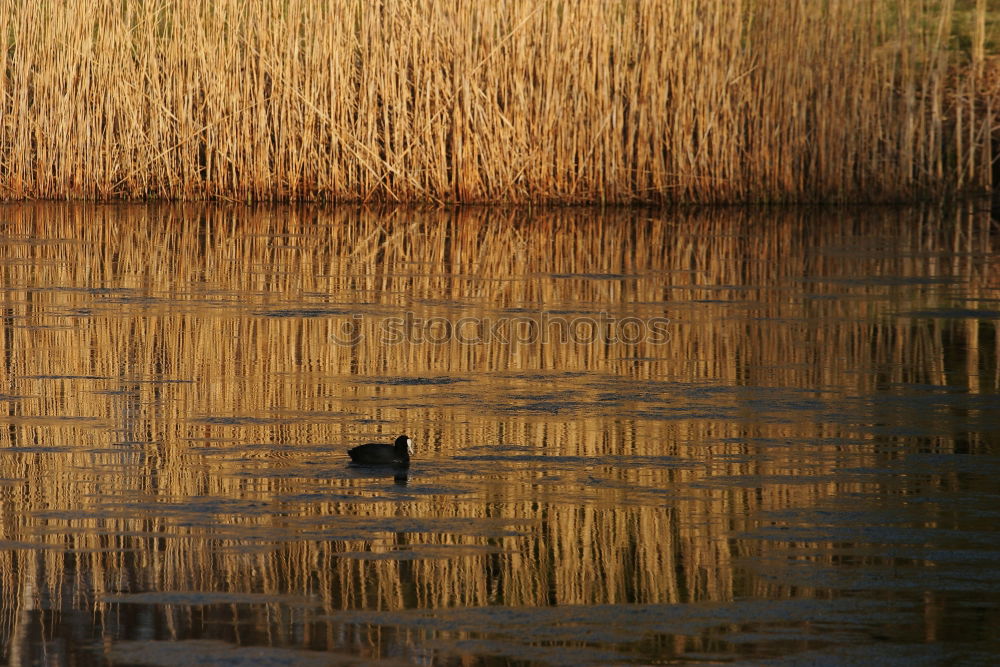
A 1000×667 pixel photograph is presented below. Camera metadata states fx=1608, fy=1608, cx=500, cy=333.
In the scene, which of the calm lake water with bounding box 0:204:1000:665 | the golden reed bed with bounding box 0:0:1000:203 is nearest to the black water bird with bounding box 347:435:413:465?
the calm lake water with bounding box 0:204:1000:665

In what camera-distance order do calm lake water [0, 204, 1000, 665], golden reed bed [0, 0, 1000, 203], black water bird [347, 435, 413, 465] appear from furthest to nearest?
golden reed bed [0, 0, 1000, 203]
black water bird [347, 435, 413, 465]
calm lake water [0, 204, 1000, 665]

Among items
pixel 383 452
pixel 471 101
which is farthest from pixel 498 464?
pixel 471 101

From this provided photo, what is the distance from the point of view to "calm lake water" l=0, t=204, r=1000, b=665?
416 cm

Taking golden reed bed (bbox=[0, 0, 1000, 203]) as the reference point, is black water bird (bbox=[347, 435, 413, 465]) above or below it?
below

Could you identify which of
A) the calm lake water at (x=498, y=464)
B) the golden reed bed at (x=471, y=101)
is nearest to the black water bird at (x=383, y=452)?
the calm lake water at (x=498, y=464)

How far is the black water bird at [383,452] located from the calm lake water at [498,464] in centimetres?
7

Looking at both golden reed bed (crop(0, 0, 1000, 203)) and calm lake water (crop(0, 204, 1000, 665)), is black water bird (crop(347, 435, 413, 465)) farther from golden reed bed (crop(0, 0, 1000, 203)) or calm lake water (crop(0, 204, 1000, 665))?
golden reed bed (crop(0, 0, 1000, 203))

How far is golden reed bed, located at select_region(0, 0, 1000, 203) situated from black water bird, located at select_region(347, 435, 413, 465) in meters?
10.2

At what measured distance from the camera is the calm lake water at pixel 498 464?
13.6ft

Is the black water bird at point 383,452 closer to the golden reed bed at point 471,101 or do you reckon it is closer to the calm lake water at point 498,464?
the calm lake water at point 498,464

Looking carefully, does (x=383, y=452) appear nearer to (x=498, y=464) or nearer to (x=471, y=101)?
(x=498, y=464)

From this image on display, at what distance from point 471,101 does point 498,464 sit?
1020 cm

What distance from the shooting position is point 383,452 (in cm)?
559

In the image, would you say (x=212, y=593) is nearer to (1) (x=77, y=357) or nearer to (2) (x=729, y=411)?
(2) (x=729, y=411)
